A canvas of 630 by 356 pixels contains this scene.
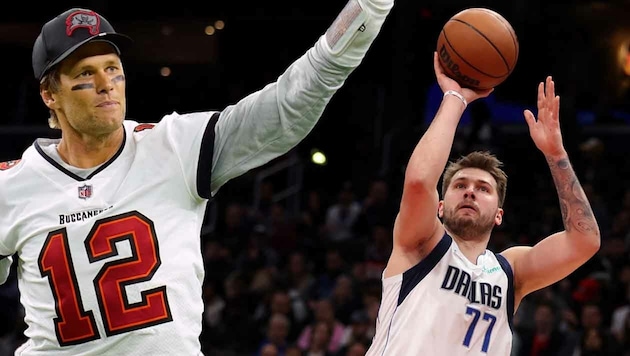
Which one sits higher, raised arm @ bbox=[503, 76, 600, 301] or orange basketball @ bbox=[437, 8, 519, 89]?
orange basketball @ bbox=[437, 8, 519, 89]

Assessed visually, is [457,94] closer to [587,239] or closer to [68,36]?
[587,239]

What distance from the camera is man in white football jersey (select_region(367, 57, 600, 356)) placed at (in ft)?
14.3

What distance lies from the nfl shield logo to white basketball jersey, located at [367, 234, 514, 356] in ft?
5.56

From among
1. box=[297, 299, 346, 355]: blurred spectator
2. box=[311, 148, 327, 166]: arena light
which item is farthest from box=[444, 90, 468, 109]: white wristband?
box=[311, 148, 327, 166]: arena light

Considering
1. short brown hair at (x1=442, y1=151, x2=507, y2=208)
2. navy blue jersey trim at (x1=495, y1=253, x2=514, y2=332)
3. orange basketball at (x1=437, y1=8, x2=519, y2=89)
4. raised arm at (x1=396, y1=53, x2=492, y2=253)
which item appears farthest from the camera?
short brown hair at (x1=442, y1=151, x2=507, y2=208)

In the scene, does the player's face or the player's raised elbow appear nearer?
the player's face

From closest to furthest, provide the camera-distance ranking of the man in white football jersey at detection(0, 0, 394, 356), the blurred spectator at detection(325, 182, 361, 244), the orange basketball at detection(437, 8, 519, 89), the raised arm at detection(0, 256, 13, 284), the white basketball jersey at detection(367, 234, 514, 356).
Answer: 1. the man in white football jersey at detection(0, 0, 394, 356)
2. the raised arm at detection(0, 256, 13, 284)
3. the orange basketball at detection(437, 8, 519, 89)
4. the white basketball jersey at detection(367, 234, 514, 356)
5. the blurred spectator at detection(325, 182, 361, 244)

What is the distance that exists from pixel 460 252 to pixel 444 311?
0.34 m

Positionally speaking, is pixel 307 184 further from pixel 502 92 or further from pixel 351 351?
pixel 351 351

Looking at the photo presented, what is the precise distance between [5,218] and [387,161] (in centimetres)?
1117

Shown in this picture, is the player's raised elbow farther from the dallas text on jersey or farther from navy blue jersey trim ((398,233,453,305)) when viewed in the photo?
navy blue jersey trim ((398,233,453,305))

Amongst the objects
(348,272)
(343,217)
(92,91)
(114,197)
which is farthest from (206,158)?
(343,217)

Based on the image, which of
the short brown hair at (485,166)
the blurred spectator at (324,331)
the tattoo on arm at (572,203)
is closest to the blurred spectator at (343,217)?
the blurred spectator at (324,331)

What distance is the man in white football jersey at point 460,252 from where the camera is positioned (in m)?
4.35
